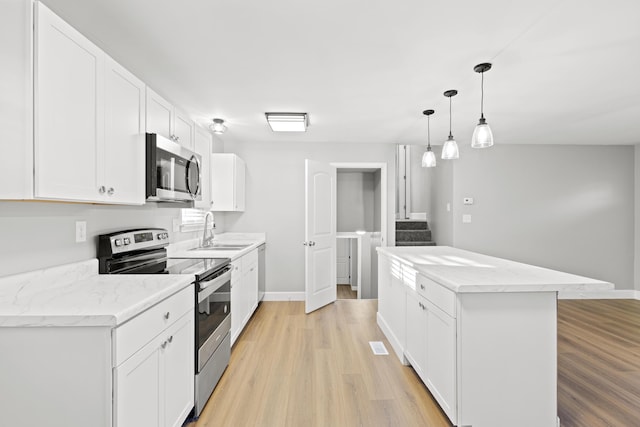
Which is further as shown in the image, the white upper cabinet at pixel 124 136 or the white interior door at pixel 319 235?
the white interior door at pixel 319 235

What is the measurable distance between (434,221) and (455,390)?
13.4 ft

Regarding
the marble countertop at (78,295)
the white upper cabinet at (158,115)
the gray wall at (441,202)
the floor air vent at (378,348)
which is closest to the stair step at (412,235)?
the gray wall at (441,202)

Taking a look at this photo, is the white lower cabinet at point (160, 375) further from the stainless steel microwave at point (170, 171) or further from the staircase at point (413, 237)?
the staircase at point (413, 237)

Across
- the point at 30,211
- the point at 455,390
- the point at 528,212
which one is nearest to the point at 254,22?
the point at 30,211

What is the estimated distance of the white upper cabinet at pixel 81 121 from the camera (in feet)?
3.97

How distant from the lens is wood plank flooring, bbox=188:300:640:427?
193 centimetres

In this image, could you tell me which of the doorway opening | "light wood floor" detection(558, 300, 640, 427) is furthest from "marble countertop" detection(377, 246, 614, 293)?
the doorway opening

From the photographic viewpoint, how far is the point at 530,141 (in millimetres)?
4441

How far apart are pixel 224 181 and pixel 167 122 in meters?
1.58

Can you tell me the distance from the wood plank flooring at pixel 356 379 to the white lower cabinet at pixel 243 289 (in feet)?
0.65

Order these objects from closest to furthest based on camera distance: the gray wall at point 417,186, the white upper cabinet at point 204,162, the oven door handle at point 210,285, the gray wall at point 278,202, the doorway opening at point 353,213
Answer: the oven door handle at point 210,285 < the white upper cabinet at point 204,162 < the gray wall at point 278,202 < the doorway opening at point 353,213 < the gray wall at point 417,186

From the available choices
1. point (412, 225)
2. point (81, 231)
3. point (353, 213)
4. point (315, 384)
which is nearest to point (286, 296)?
point (315, 384)

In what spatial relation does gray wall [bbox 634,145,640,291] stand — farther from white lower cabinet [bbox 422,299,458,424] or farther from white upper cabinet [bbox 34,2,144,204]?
white upper cabinet [bbox 34,2,144,204]

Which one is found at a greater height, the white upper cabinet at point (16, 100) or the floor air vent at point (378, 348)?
the white upper cabinet at point (16, 100)
